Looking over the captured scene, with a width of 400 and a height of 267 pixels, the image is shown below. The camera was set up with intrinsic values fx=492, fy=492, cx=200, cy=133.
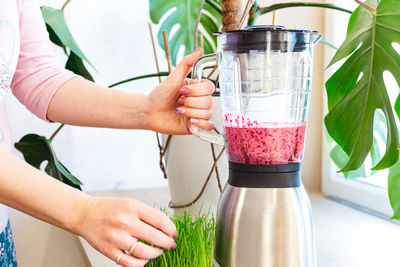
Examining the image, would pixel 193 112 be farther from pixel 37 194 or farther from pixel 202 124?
pixel 37 194

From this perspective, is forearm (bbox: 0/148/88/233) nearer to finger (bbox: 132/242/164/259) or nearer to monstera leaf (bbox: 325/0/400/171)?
finger (bbox: 132/242/164/259)

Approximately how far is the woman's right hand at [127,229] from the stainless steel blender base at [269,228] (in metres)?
0.08

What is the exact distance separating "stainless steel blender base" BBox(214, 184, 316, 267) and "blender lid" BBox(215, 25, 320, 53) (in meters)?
0.18

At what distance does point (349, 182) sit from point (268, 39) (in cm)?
92

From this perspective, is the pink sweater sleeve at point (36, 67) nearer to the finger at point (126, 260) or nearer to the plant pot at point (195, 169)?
the plant pot at point (195, 169)

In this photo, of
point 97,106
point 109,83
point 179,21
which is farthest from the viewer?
point 109,83

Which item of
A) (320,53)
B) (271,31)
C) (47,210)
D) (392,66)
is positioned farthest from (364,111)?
(320,53)

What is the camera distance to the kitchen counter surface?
0.89 meters

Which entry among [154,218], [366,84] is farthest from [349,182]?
[154,218]

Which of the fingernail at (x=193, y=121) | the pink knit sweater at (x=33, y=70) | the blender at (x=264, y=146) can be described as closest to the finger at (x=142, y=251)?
the blender at (x=264, y=146)

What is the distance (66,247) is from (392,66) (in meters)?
1.00

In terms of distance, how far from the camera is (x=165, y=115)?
0.85 metres

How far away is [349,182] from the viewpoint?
143 centimetres

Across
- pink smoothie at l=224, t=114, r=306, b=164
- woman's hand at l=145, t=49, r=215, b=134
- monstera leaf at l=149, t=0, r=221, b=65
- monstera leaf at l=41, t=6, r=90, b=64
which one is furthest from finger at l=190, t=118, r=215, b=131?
monstera leaf at l=149, t=0, r=221, b=65
